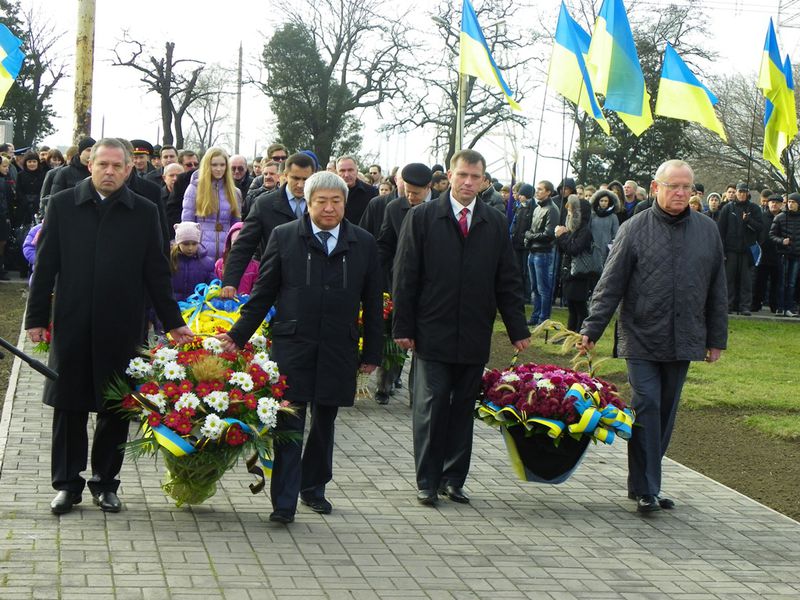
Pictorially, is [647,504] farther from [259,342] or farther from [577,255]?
[577,255]

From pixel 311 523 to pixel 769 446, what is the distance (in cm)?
492

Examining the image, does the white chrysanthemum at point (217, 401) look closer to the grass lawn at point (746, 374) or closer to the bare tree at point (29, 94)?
the grass lawn at point (746, 374)

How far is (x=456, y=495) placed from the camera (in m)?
7.59

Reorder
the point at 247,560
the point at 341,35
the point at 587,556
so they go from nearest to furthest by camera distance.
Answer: the point at 247,560, the point at 587,556, the point at 341,35

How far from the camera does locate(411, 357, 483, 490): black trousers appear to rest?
298 inches

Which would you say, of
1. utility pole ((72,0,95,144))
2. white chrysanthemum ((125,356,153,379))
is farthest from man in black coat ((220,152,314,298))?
utility pole ((72,0,95,144))

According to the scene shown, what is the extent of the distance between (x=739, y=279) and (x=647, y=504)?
48.5 ft

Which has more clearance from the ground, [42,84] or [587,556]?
[42,84]

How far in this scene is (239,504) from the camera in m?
7.24

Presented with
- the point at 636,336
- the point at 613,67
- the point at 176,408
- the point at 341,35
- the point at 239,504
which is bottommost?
the point at 239,504

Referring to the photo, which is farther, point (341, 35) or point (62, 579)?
point (341, 35)

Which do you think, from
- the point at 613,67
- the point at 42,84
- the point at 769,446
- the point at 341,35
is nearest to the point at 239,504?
the point at 769,446

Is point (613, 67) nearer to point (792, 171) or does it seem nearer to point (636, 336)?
point (636, 336)

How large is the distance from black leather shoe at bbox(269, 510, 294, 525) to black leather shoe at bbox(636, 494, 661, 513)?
6.94 ft
